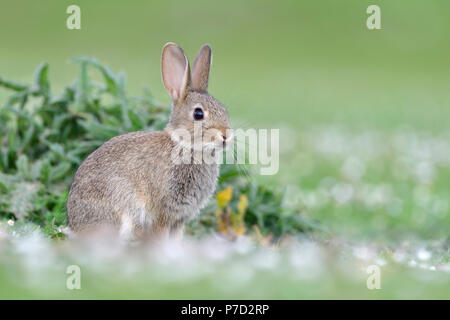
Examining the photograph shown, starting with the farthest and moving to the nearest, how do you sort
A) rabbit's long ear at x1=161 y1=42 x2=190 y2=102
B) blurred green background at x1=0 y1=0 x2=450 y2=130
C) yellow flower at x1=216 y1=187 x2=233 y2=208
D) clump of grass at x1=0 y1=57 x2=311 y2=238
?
blurred green background at x1=0 y1=0 x2=450 y2=130 < yellow flower at x1=216 y1=187 x2=233 y2=208 < clump of grass at x1=0 y1=57 x2=311 y2=238 < rabbit's long ear at x1=161 y1=42 x2=190 y2=102

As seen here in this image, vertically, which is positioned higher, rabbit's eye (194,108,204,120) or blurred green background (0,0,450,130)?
blurred green background (0,0,450,130)

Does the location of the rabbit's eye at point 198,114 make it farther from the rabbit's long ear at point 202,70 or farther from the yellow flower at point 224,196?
the yellow flower at point 224,196

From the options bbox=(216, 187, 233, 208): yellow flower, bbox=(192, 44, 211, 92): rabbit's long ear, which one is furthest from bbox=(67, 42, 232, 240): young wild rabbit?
bbox=(216, 187, 233, 208): yellow flower

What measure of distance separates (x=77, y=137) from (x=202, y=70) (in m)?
3.11

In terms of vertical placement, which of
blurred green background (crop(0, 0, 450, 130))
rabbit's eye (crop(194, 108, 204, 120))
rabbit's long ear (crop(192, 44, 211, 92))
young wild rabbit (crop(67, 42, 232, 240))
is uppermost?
blurred green background (crop(0, 0, 450, 130))

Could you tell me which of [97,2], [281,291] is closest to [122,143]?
[281,291]

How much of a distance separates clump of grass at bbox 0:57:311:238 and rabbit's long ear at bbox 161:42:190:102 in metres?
2.12

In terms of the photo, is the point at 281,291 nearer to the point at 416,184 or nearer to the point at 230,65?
the point at 416,184

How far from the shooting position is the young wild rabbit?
23.2ft

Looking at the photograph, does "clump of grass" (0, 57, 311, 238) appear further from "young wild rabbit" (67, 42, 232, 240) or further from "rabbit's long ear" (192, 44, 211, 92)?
"rabbit's long ear" (192, 44, 211, 92)

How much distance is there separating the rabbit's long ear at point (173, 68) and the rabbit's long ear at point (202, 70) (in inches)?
5.8

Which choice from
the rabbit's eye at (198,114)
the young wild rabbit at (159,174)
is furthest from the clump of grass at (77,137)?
the rabbit's eye at (198,114)

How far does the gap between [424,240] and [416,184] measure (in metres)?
4.69
